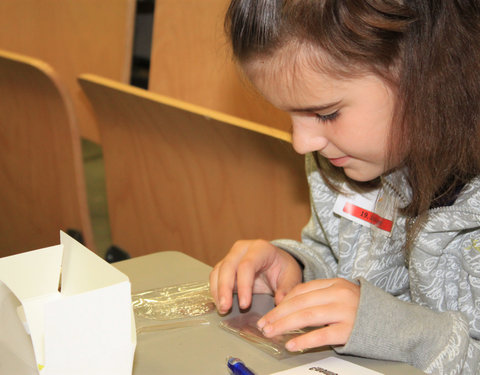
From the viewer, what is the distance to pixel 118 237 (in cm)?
167

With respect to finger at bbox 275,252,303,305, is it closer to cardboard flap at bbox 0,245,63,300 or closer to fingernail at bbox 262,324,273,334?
fingernail at bbox 262,324,273,334

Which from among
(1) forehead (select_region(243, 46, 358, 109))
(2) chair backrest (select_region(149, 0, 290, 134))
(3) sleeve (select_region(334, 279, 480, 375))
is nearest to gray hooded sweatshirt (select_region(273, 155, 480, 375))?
(3) sleeve (select_region(334, 279, 480, 375))

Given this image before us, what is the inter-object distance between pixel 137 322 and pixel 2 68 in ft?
3.49

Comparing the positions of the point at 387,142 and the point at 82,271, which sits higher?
the point at 387,142

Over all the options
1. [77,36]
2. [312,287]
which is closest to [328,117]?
[312,287]

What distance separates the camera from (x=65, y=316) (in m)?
0.48

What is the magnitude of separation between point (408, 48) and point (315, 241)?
49cm

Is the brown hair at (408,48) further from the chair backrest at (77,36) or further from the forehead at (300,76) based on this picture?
the chair backrest at (77,36)

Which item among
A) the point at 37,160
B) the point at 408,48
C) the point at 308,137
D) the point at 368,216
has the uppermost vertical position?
the point at 408,48

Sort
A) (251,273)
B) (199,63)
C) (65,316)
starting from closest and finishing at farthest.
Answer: (65,316) → (251,273) → (199,63)

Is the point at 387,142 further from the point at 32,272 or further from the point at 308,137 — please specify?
the point at 32,272

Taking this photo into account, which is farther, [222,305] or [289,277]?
[289,277]

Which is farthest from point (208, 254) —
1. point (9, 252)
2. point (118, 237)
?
point (9, 252)

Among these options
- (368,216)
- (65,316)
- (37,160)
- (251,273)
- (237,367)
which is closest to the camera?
(65,316)
